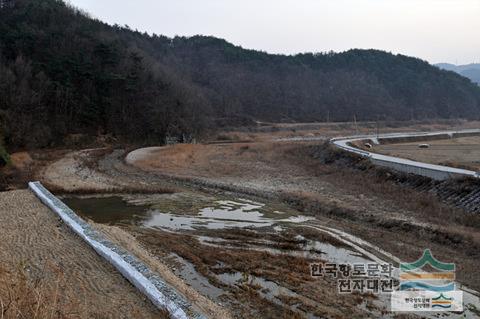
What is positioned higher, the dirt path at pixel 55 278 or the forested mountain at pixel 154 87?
the forested mountain at pixel 154 87

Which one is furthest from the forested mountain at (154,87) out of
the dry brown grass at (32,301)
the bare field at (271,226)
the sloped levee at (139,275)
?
the dry brown grass at (32,301)

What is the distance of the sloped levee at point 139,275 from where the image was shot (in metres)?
7.93

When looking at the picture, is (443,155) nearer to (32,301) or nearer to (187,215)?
(187,215)

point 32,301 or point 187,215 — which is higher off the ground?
point 32,301

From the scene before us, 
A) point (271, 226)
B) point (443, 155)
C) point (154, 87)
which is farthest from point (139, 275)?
point (154, 87)

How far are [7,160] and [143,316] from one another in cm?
2740

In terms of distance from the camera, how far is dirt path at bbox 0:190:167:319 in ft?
21.4

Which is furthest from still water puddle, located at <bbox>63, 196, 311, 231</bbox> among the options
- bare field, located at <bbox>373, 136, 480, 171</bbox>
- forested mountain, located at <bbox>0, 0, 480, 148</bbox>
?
forested mountain, located at <bbox>0, 0, 480, 148</bbox>

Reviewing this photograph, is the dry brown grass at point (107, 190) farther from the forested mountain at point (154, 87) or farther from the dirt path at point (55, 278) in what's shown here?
the forested mountain at point (154, 87)

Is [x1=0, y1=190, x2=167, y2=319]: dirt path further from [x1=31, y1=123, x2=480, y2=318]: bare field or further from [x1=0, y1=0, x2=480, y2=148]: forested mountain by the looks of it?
[x1=0, y1=0, x2=480, y2=148]: forested mountain

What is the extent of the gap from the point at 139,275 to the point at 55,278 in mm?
1868

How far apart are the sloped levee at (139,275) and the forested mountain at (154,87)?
109 ft

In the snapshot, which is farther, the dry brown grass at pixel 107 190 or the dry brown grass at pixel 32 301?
the dry brown grass at pixel 107 190

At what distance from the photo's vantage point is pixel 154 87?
61031mm
